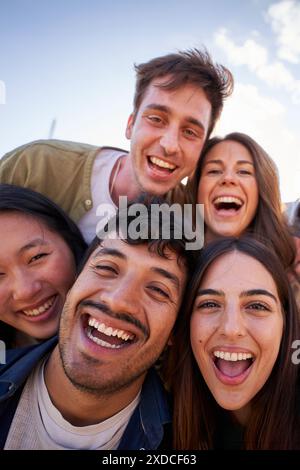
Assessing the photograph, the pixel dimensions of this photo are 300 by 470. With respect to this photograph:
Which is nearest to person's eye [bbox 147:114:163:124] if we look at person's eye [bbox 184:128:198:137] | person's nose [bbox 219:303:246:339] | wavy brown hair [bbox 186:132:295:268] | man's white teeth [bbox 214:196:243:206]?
person's eye [bbox 184:128:198:137]

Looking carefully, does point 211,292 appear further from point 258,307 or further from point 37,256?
point 37,256

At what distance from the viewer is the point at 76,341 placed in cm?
227

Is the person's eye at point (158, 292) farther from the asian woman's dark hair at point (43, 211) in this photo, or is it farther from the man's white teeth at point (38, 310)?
the man's white teeth at point (38, 310)

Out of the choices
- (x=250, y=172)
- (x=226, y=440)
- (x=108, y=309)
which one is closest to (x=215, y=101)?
(x=250, y=172)

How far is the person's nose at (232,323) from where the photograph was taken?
7.45 feet

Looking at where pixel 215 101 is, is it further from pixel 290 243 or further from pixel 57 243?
pixel 57 243

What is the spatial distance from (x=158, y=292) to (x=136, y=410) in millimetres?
756

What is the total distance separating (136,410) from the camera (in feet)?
8.03

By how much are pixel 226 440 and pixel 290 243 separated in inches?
74.7

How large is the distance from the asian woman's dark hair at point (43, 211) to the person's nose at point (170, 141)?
3.25 feet

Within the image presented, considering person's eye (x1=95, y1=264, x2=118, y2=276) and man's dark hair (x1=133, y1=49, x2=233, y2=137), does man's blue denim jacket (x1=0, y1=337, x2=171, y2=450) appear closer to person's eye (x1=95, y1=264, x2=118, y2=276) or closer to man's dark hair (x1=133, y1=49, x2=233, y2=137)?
person's eye (x1=95, y1=264, x2=118, y2=276)

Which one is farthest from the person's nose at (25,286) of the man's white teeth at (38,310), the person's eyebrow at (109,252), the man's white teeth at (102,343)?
the man's white teeth at (102,343)

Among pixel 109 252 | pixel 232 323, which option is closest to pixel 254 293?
pixel 232 323

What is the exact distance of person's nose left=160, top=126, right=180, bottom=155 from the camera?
10.6ft
